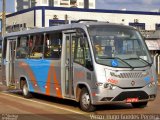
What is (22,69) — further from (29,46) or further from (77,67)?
(77,67)

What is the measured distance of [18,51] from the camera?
1966cm

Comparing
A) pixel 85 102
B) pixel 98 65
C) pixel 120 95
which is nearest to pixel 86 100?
pixel 85 102

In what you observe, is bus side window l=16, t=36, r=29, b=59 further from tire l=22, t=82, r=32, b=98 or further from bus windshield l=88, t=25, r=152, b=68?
bus windshield l=88, t=25, r=152, b=68

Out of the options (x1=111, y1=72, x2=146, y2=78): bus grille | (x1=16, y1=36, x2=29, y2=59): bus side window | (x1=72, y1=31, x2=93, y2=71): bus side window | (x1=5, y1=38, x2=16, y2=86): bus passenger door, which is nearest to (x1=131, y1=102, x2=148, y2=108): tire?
(x1=111, y1=72, x2=146, y2=78): bus grille

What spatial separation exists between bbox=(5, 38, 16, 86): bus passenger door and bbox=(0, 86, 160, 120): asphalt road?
3157mm

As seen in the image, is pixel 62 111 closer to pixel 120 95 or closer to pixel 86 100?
pixel 86 100

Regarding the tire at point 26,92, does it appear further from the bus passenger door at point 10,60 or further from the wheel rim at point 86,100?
the wheel rim at point 86,100

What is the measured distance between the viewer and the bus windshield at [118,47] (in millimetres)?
13574

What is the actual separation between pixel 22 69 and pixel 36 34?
1.89 metres

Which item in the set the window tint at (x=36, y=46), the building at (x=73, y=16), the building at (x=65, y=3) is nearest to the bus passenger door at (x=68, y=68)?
the window tint at (x=36, y=46)

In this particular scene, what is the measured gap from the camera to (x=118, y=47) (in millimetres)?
13953

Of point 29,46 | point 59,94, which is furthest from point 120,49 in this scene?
point 29,46

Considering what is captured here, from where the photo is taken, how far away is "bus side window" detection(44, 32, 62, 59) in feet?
51.4

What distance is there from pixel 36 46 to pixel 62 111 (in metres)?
4.50
